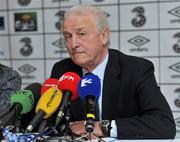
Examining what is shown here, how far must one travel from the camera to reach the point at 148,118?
1.36 metres

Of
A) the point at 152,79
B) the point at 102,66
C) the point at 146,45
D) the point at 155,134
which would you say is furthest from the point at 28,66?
the point at 155,134

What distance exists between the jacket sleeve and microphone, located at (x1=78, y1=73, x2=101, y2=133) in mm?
267

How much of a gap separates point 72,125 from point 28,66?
1.41 m

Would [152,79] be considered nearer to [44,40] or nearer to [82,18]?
[82,18]

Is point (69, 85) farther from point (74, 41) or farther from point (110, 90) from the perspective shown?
point (110, 90)

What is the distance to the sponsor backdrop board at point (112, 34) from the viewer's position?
2312 millimetres

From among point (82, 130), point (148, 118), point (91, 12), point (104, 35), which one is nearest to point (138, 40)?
point (104, 35)

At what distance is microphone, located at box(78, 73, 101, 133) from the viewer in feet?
3.07

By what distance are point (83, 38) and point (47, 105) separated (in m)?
0.57

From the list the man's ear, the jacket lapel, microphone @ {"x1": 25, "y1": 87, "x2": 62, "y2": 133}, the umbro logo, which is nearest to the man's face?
the man's ear

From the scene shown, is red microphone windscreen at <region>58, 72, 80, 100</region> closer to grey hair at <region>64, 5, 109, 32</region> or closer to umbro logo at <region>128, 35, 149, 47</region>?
grey hair at <region>64, 5, 109, 32</region>

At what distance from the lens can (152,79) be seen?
5.17ft

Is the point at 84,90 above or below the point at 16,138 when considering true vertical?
above

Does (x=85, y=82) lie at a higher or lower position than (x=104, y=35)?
lower
